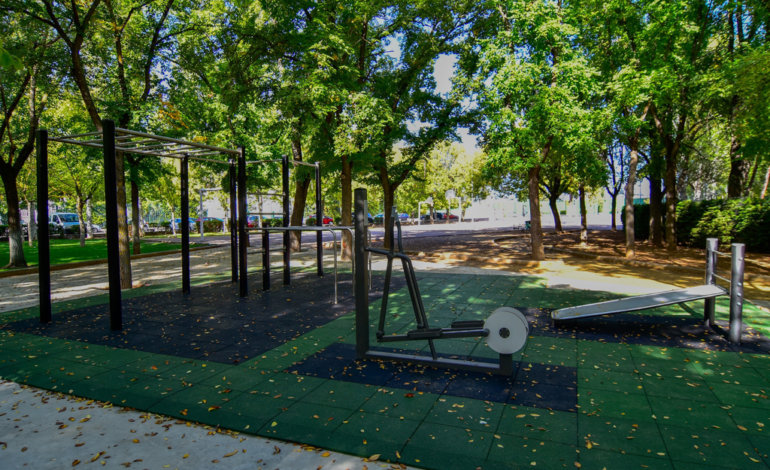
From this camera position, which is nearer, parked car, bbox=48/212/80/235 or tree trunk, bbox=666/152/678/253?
tree trunk, bbox=666/152/678/253

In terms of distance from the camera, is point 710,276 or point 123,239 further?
point 123,239

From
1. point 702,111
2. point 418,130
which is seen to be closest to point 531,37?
point 418,130

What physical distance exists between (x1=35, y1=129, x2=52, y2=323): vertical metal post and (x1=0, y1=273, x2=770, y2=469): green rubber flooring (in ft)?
1.97

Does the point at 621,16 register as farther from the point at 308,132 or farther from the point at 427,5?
the point at 308,132

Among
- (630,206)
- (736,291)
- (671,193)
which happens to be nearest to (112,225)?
(736,291)

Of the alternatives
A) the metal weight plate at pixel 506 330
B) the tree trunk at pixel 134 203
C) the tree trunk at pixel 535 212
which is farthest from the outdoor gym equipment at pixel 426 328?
the tree trunk at pixel 134 203

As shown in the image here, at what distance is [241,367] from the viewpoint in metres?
4.17

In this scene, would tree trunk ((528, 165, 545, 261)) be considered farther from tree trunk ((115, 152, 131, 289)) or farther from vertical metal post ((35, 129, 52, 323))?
vertical metal post ((35, 129, 52, 323))

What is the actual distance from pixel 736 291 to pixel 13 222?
1632 cm

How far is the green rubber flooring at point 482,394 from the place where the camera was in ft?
8.73

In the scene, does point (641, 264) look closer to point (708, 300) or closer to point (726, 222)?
point (726, 222)

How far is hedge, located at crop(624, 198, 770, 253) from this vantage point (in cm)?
1261

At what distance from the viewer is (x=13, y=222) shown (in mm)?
11906

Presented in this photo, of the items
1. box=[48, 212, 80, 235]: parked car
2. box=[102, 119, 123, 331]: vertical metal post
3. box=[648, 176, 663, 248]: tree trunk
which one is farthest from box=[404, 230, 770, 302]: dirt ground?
box=[48, 212, 80, 235]: parked car
